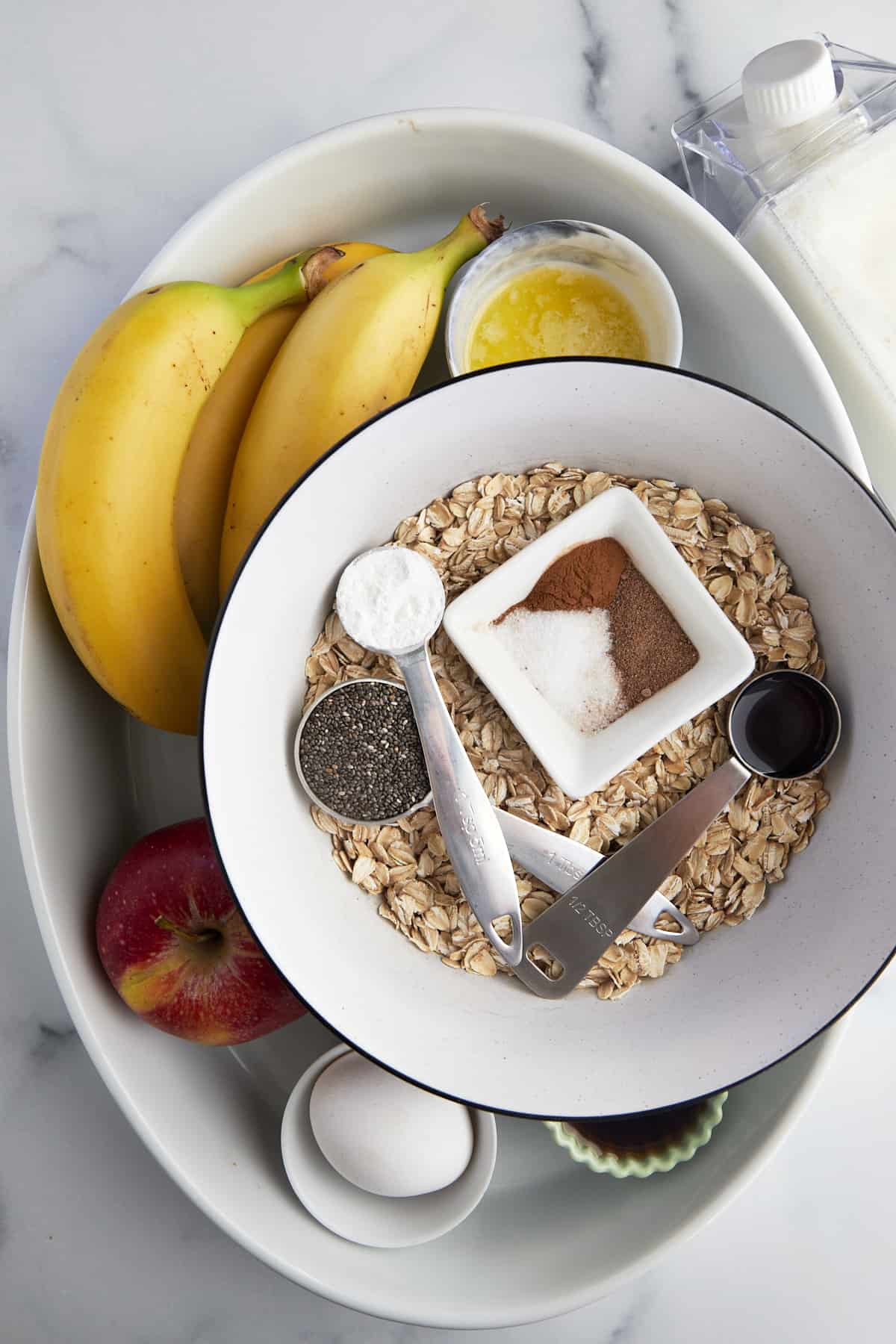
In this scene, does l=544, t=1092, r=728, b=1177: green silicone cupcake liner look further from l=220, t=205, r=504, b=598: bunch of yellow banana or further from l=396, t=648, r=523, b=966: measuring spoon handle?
l=220, t=205, r=504, b=598: bunch of yellow banana

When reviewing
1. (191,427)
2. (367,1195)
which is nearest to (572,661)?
(191,427)

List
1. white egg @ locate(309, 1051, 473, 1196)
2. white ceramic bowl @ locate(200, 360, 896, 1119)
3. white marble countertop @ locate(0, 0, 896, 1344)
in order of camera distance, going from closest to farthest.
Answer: white ceramic bowl @ locate(200, 360, 896, 1119) → white egg @ locate(309, 1051, 473, 1196) → white marble countertop @ locate(0, 0, 896, 1344)

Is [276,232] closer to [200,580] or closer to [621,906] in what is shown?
[200,580]

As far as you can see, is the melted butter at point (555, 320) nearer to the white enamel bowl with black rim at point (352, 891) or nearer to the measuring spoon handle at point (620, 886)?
the white enamel bowl with black rim at point (352, 891)

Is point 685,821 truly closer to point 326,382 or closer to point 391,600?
point 391,600

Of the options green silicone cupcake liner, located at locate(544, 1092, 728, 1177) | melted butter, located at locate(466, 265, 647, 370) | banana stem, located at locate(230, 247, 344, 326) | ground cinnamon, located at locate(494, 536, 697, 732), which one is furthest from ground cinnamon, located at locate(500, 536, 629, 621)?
green silicone cupcake liner, located at locate(544, 1092, 728, 1177)

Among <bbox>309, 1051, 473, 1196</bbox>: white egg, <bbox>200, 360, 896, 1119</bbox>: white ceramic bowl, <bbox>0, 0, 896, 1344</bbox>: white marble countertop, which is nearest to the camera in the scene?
<bbox>200, 360, 896, 1119</bbox>: white ceramic bowl

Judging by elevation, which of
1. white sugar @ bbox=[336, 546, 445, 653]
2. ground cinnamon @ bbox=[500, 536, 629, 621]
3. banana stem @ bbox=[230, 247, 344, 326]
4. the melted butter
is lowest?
ground cinnamon @ bbox=[500, 536, 629, 621]
